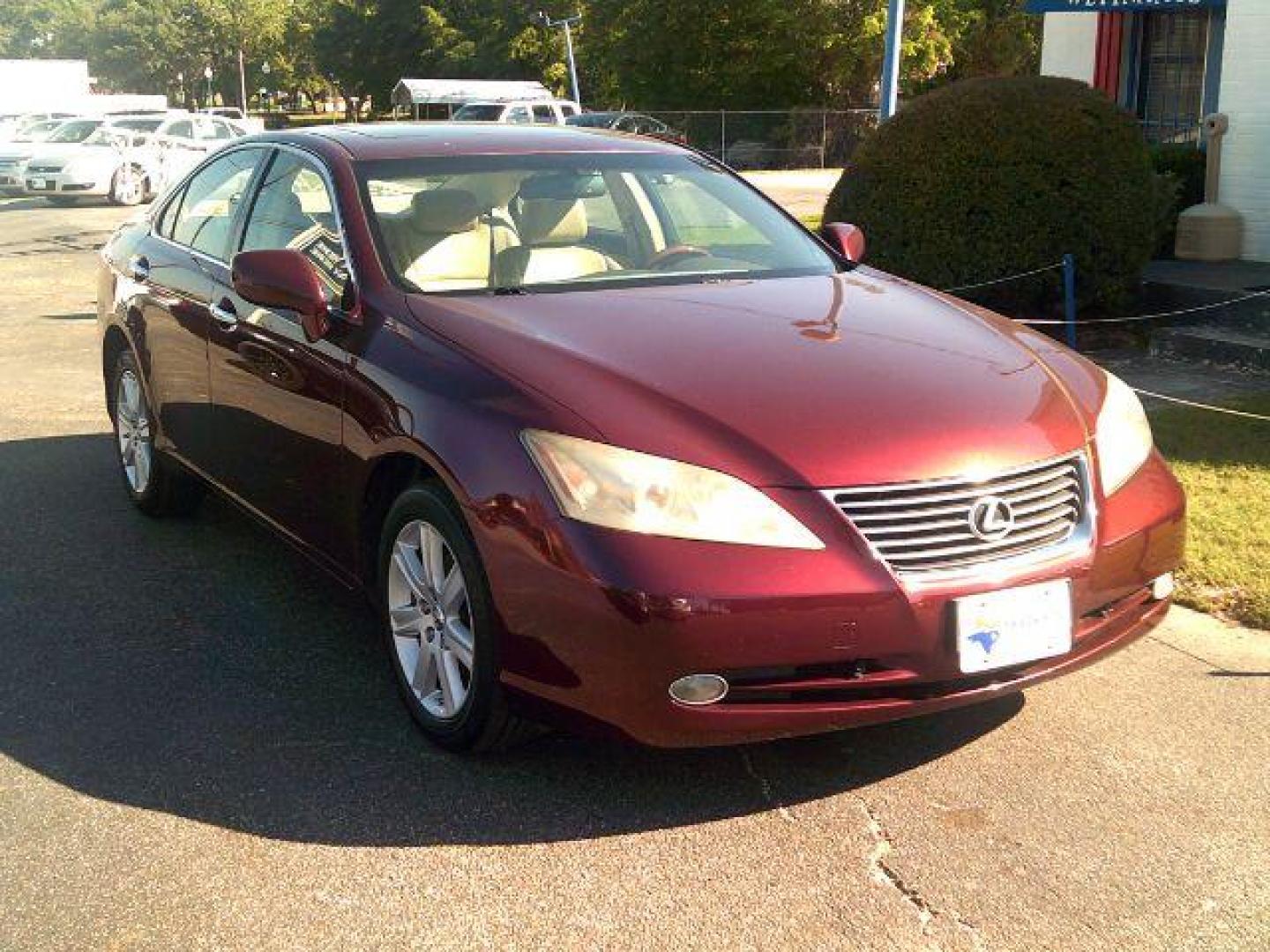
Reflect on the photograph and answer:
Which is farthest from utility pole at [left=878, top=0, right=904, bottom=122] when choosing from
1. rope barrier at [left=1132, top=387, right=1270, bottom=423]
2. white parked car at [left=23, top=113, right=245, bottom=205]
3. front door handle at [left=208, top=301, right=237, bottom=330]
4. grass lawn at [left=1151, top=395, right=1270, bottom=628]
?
white parked car at [left=23, top=113, right=245, bottom=205]

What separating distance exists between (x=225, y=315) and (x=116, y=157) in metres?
23.6

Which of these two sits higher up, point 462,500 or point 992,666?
point 462,500

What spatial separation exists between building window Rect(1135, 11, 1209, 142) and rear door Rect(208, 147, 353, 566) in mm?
12240

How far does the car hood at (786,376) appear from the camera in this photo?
137 inches

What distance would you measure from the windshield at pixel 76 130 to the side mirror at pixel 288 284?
2609 cm

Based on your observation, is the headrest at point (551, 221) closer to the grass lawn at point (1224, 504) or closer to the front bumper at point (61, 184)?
the grass lawn at point (1224, 504)

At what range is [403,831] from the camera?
3.54 meters

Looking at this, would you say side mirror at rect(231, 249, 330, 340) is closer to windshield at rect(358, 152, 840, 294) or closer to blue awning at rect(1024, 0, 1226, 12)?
windshield at rect(358, 152, 840, 294)

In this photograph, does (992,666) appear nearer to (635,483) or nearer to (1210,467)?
(635,483)

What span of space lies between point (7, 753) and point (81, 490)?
297 cm

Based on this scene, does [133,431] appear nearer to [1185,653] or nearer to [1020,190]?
[1185,653]

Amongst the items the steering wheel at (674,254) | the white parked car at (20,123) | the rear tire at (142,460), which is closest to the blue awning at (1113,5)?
the steering wheel at (674,254)

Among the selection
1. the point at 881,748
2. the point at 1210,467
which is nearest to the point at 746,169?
the point at 1210,467

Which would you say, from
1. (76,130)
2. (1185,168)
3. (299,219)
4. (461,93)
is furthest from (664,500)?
(461,93)
